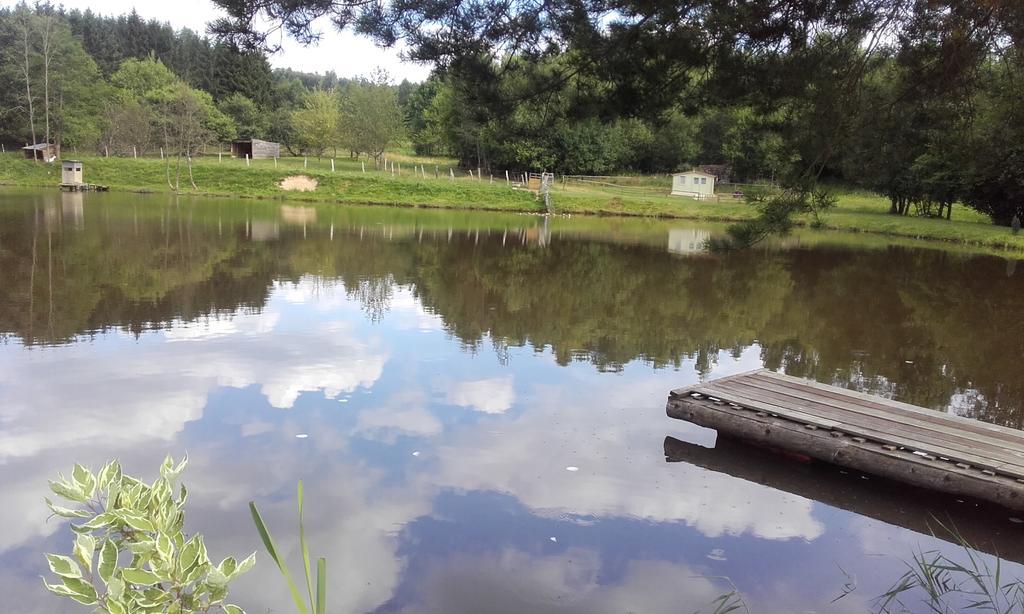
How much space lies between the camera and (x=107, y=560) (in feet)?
6.90

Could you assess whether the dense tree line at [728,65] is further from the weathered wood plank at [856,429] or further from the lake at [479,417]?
the lake at [479,417]

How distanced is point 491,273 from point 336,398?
32.0 ft

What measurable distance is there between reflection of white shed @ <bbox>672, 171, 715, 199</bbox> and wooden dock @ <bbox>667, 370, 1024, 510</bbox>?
39.1m

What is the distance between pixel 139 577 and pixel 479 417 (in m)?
5.45

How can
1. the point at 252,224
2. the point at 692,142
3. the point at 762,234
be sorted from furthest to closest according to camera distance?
the point at 692,142, the point at 252,224, the point at 762,234

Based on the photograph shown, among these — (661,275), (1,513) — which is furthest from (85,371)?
(661,275)

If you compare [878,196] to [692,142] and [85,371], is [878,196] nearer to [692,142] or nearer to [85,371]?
[692,142]

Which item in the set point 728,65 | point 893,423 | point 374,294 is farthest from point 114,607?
point 374,294

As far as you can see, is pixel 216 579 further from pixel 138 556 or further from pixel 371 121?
pixel 371 121

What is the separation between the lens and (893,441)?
241 inches

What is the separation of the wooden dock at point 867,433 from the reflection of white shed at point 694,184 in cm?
3911

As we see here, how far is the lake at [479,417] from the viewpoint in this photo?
4746 mm

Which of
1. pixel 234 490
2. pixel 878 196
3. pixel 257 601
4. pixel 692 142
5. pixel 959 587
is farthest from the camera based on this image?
pixel 692 142

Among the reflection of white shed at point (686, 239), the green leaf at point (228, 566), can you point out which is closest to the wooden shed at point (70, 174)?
the reflection of white shed at point (686, 239)
